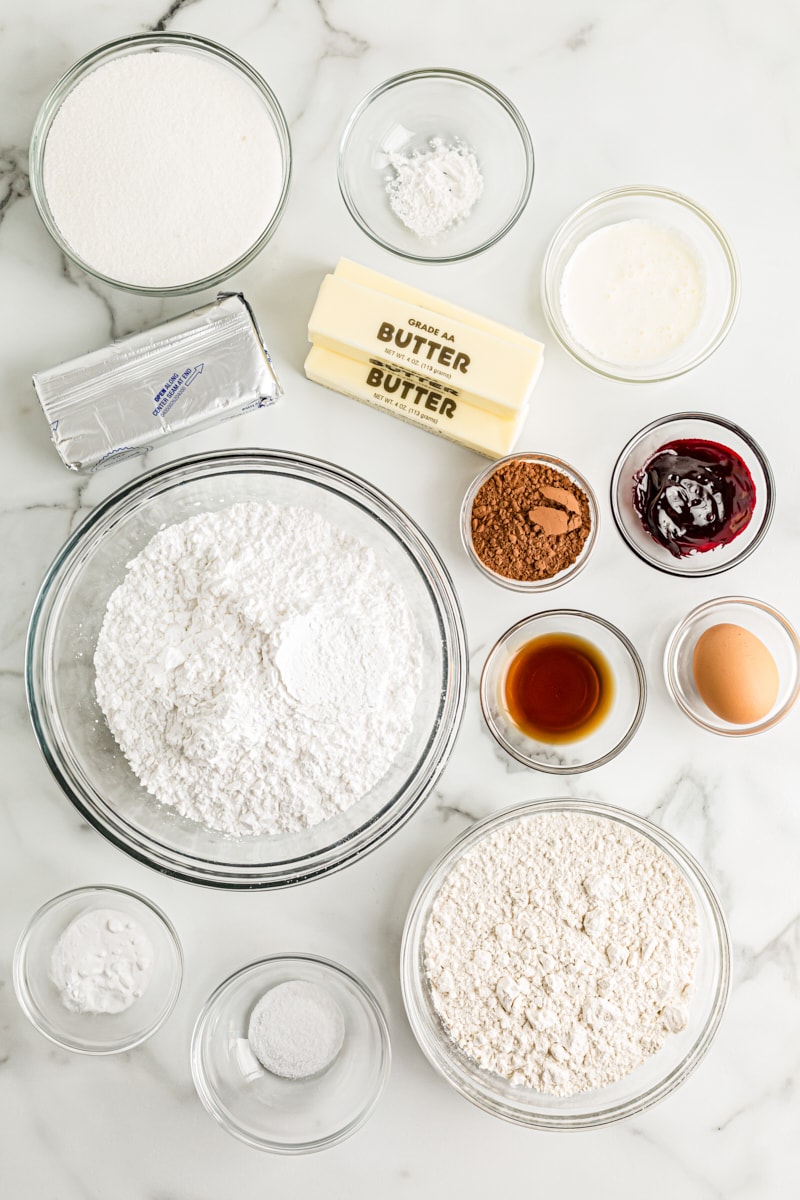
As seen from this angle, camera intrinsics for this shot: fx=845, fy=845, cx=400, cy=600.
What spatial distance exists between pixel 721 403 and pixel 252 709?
1.02 metres

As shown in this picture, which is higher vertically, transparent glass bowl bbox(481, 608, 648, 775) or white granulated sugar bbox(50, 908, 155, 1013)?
transparent glass bowl bbox(481, 608, 648, 775)

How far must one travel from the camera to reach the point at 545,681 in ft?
5.19

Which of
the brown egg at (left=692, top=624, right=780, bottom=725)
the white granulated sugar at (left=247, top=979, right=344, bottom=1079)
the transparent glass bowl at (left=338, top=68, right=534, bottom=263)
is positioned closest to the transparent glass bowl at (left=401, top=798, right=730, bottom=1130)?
the white granulated sugar at (left=247, top=979, right=344, bottom=1079)

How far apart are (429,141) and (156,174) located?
1.66ft

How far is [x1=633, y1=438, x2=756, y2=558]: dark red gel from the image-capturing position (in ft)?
4.92

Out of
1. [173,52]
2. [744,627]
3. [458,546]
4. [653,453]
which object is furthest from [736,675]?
[173,52]

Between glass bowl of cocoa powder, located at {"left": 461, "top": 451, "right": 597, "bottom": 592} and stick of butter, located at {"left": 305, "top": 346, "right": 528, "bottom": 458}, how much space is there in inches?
2.2

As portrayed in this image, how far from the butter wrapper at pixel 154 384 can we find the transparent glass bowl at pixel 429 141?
1.07ft

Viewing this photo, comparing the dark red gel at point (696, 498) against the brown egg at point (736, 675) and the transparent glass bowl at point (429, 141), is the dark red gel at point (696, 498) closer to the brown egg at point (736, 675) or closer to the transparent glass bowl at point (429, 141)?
the brown egg at point (736, 675)

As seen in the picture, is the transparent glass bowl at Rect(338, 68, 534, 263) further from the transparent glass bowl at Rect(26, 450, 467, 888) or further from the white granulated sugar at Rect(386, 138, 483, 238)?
the transparent glass bowl at Rect(26, 450, 467, 888)

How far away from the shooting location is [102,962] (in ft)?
4.88

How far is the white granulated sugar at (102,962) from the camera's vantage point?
1481mm

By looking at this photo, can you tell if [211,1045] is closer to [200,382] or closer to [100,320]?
[200,382]

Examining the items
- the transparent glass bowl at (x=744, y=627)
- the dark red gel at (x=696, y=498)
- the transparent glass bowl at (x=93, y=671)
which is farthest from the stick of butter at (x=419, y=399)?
the transparent glass bowl at (x=744, y=627)
